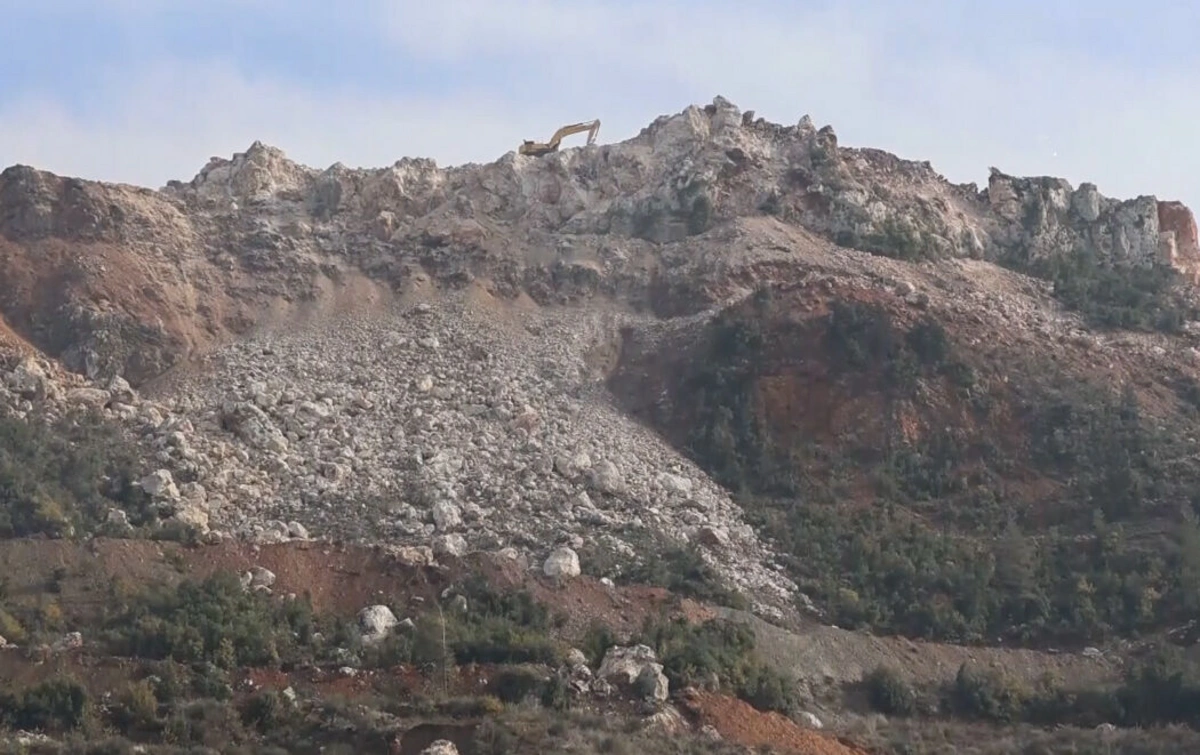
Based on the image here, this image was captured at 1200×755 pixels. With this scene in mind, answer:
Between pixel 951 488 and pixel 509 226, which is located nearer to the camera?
pixel 951 488

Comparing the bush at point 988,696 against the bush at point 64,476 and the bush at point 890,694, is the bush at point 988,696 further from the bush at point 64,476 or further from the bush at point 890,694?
the bush at point 64,476

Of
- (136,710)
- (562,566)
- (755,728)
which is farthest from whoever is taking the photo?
(562,566)

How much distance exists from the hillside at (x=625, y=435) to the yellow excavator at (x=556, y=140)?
9.18ft

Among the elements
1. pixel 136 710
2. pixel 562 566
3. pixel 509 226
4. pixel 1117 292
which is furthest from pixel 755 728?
pixel 1117 292

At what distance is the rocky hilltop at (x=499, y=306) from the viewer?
38500 millimetres

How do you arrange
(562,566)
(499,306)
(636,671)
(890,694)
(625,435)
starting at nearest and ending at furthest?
(636,671) → (890,694) → (562,566) → (625,435) → (499,306)

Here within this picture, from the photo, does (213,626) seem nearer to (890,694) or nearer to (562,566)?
(562,566)

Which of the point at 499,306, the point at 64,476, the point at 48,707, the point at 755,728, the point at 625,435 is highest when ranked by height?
the point at 499,306

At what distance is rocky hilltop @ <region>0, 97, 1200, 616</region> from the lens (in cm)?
3850

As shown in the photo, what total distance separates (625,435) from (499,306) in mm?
7354

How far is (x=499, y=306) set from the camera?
159 feet

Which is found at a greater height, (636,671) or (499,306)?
(499,306)

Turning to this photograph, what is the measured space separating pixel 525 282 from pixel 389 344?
539 centimetres

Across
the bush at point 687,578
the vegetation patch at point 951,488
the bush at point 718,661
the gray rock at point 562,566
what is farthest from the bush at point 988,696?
the gray rock at point 562,566
